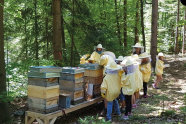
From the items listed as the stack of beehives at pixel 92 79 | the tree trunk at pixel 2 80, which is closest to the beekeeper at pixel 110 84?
the stack of beehives at pixel 92 79

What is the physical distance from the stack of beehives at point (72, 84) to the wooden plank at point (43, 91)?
1.95 feet

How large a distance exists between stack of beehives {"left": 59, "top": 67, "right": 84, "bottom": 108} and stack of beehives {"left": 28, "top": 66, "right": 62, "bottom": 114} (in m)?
0.60

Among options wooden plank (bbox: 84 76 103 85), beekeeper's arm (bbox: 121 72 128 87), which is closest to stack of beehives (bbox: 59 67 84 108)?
wooden plank (bbox: 84 76 103 85)

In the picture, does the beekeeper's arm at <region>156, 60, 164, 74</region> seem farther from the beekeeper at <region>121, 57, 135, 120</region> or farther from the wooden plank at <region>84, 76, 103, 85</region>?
the beekeeper at <region>121, 57, 135, 120</region>

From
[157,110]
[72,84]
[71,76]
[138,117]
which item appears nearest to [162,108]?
[157,110]

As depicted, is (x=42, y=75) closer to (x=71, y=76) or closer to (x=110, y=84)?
(x=71, y=76)

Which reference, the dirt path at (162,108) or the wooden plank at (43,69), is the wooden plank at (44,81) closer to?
the wooden plank at (43,69)

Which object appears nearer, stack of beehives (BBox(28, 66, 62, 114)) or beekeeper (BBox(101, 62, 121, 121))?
stack of beehives (BBox(28, 66, 62, 114))

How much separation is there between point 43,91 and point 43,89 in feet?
0.18

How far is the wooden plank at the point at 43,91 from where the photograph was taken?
581cm

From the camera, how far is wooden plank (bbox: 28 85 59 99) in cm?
581

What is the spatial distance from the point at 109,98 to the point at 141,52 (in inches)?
126

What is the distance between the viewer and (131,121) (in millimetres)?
6805

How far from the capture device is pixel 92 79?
7891 millimetres
